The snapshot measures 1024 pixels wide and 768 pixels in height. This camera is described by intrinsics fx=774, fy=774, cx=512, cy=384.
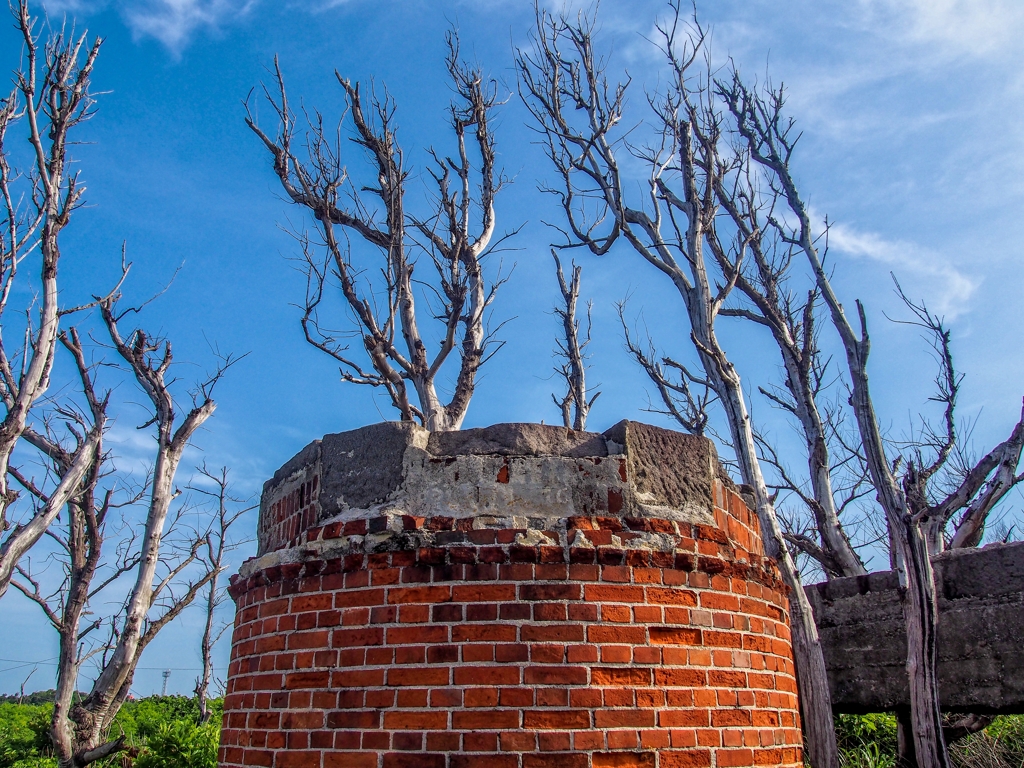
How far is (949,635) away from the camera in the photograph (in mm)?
5609

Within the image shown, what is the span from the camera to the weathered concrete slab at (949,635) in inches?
209

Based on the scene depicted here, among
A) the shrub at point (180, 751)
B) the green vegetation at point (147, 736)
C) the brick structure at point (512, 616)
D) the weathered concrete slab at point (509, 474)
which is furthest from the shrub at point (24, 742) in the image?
the weathered concrete slab at point (509, 474)

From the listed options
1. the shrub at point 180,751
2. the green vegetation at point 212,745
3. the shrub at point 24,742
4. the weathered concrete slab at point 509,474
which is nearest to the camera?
the weathered concrete slab at point 509,474

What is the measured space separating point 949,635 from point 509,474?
161 inches

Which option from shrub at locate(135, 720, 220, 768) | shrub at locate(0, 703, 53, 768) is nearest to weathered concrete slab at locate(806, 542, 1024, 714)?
shrub at locate(135, 720, 220, 768)

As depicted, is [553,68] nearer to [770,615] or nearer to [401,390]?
[401,390]

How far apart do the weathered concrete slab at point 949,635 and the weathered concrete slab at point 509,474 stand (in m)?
3.03

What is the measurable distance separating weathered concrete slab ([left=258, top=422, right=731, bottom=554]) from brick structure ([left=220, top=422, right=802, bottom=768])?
1 centimetres

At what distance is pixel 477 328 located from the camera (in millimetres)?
8703

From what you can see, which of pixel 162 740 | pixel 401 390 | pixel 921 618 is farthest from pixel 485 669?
pixel 162 740

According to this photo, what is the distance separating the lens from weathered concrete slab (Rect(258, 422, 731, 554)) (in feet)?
11.3

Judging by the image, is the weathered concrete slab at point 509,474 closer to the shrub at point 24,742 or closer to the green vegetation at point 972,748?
the green vegetation at point 972,748

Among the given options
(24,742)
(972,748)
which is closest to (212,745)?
(972,748)

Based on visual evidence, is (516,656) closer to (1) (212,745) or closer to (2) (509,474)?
(2) (509,474)
